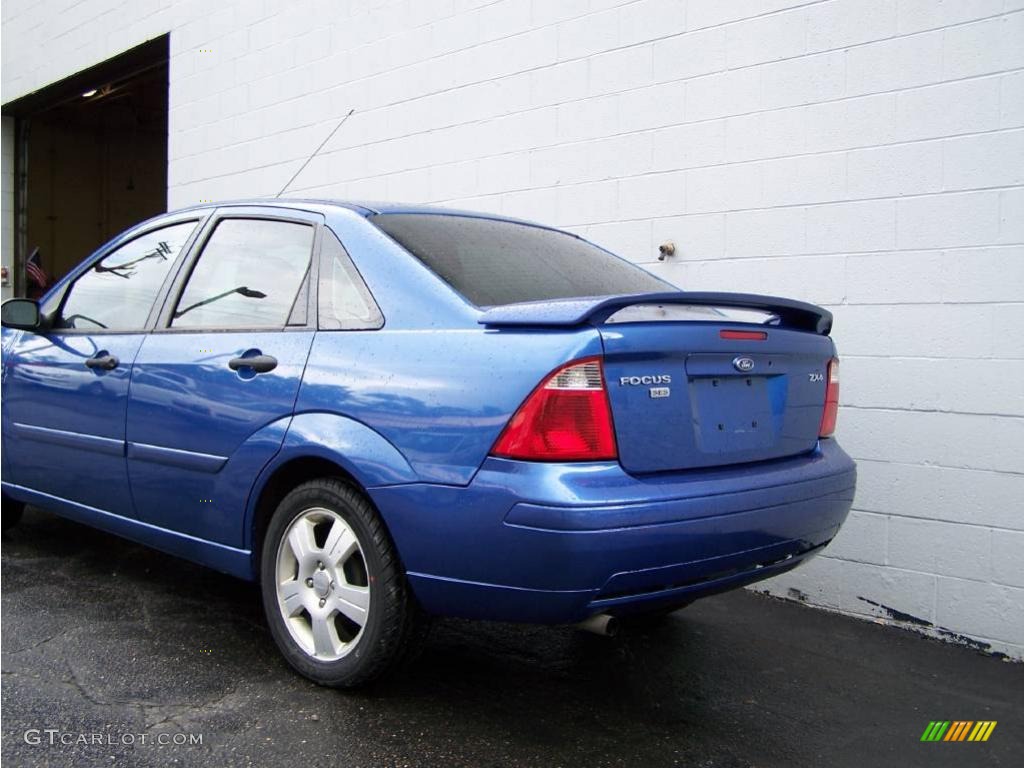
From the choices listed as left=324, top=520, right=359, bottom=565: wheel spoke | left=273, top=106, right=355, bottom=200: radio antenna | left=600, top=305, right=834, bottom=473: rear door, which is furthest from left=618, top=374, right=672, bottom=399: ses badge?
left=273, top=106, right=355, bottom=200: radio antenna

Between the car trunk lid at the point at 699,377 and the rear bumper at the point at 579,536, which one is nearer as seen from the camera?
the rear bumper at the point at 579,536

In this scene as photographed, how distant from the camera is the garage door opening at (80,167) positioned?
12.9 meters

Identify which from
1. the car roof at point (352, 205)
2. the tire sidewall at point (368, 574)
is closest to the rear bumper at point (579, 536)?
the tire sidewall at point (368, 574)

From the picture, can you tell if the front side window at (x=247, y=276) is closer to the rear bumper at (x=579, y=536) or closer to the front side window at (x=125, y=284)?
the front side window at (x=125, y=284)

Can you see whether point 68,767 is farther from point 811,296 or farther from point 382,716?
point 811,296

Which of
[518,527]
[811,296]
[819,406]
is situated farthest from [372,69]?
[518,527]

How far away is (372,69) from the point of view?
267 inches

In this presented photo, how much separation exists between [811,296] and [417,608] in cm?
247

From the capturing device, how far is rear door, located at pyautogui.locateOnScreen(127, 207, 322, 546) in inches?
128

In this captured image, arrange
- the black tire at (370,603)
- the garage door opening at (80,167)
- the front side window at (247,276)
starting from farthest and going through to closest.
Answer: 1. the garage door opening at (80,167)
2. the front side window at (247,276)
3. the black tire at (370,603)

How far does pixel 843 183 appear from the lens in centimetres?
441

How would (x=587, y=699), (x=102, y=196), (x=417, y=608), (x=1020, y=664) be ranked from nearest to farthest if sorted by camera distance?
1. (x=417, y=608)
2. (x=587, y=699)
3. (x=1020, y=664)
4. (x=102, y=196)

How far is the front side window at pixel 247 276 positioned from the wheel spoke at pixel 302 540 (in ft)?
2.16

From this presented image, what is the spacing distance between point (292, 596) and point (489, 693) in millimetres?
702
